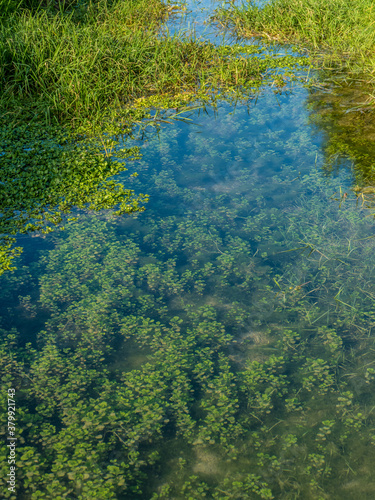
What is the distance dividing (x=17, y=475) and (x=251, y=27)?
572cm

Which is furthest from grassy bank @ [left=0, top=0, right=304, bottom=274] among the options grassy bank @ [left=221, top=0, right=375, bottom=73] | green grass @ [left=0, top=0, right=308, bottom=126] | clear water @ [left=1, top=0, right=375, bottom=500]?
grassy bank @ [left=221, top=0, right=375, bottom=73]

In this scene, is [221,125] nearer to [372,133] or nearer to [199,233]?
[372,133]

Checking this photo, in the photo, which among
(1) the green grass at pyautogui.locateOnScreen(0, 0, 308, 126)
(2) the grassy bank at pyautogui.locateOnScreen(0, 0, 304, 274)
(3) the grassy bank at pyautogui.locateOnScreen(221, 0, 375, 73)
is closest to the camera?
(2) the grassy bank at pyautogui.locateOnScreen(0, 0, 304, 274)

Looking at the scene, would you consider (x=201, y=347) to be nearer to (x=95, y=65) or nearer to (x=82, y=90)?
(x=82, y=90)

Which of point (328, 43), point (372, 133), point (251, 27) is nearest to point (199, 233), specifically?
point (372, 133)

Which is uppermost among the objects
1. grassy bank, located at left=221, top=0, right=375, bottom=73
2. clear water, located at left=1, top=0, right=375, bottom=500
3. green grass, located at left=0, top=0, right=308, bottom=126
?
grassy bank, located at left=221, top=0, right=375, bottom=73

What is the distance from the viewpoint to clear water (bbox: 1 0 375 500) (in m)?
1.94

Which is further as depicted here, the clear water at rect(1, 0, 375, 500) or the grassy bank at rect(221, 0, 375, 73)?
the grassy bank at rect(221, 0, 375, 73)

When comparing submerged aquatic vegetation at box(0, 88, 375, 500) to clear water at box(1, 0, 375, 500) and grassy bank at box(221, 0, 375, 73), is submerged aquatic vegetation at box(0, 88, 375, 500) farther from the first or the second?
grassy bank at box(221, 0, 375, 73)

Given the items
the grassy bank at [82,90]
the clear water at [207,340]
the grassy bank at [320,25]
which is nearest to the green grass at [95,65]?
the grassy bank at [82,90]

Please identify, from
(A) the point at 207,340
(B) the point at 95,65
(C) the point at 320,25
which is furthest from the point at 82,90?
(C) the point at 320,25

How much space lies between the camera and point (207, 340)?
247 centimetres

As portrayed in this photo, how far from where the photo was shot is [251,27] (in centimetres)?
607

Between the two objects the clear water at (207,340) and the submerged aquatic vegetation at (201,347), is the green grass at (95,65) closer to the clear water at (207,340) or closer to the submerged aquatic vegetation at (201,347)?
the clear water at (207,340)
